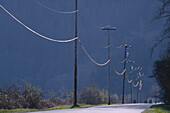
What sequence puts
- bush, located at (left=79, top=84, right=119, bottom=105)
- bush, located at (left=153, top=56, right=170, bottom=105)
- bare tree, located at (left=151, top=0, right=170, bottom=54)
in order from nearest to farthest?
bare tree, located at (left=151, top=0, right=170, bottom=54)
bush, located at (left=153, top=56, right=170, bottom=105)
bush, located at (left=79, top=84, right=119, bottom=105)

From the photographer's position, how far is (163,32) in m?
37.3

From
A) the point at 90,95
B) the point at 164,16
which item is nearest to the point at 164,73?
the point at 164,16

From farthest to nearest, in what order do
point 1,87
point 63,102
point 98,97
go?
point 98,97 < point 63,102 < point 1,87

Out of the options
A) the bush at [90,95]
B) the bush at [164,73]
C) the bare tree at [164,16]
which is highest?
the bare tree at [164,16]

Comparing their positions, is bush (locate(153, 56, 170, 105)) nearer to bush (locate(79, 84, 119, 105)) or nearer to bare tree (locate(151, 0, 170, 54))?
bare tree (locate(151, 0, 170, 54))

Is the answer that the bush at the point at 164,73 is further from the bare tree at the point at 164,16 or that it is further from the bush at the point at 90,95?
the bush at the point at 90,95

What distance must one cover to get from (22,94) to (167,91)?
1642cm

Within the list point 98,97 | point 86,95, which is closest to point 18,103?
point 86,95

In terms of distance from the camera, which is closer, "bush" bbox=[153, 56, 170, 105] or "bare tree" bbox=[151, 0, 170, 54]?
"bare tree" bbox=[151, 0, 170, 54]

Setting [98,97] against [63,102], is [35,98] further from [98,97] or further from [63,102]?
[98,97]

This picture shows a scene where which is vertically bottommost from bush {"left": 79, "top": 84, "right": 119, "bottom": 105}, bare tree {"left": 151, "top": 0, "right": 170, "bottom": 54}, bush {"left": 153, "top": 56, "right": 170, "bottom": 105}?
bush {"left": 79, "top": 84, "right": 119, "bottom": 105}

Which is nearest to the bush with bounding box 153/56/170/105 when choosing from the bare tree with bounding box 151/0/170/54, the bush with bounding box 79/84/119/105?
the bare tree with bounding box 151/0/170/54

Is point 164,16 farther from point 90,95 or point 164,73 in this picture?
point 90,95

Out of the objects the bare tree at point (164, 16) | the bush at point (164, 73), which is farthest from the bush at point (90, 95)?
the bare tree at point (164, 16)
